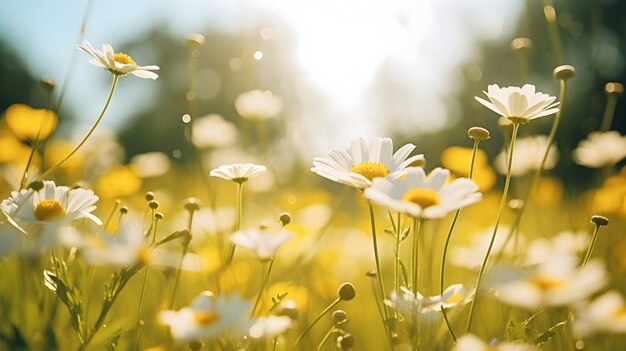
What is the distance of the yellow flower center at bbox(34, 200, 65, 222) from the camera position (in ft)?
3.36

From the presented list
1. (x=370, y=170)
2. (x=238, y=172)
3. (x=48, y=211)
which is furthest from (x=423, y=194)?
(x=48, y=211)

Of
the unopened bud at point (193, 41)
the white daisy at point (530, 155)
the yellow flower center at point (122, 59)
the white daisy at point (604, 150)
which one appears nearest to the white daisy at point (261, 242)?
the yellow flower center at point (122, 59)

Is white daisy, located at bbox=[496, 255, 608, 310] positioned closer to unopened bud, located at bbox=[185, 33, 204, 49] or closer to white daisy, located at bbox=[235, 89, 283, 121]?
unopened bud, located at bbox=[185, 33, 204, 49]

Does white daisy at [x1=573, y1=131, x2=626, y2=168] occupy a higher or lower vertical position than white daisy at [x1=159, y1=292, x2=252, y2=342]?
higher

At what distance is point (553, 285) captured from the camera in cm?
69

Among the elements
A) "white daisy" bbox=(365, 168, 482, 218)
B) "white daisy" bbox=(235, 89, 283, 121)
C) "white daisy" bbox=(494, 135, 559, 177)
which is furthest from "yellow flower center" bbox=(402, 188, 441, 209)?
"white daisy" bbox=(235, 89, 283, 121)

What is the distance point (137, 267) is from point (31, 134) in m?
1.75

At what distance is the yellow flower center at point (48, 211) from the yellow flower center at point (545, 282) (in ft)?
2.39

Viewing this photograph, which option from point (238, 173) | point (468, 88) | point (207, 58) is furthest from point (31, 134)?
point (207, 58)

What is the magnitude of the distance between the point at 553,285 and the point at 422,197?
222 millimetres

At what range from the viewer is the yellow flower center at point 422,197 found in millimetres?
850

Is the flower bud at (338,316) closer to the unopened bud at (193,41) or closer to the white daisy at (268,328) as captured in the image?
the white daisy at (268,328)

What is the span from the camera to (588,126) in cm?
235

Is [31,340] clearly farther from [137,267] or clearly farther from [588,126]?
[588,126]
